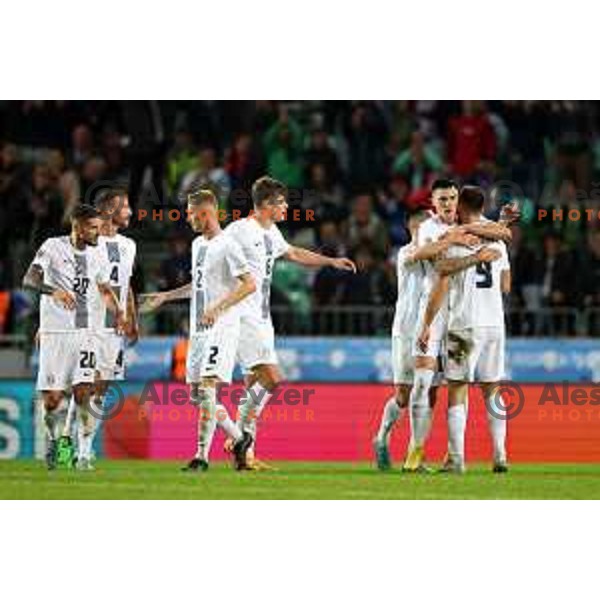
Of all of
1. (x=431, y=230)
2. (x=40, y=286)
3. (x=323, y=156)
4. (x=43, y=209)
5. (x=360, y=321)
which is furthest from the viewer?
(x=323, y=156)

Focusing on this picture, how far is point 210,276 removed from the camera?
14.6 metres

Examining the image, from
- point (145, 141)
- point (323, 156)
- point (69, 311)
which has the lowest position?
point (69, 311)

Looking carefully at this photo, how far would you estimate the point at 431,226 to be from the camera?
14336mm

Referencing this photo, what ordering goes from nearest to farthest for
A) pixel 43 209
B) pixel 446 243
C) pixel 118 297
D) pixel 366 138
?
pixel 446 243, pixel 118 297, pixel 43 209, pixel 366 138

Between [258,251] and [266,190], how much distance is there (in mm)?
404

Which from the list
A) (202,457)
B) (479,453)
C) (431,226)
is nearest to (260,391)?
(202,457)

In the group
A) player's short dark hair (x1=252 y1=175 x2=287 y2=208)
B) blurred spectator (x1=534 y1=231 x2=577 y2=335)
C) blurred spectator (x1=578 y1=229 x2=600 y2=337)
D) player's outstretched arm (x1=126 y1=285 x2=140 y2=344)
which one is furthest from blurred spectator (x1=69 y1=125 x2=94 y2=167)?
player's short dark hair (x1=252 y1=175 x2=287 y2=208)

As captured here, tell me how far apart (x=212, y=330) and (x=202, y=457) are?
84cm

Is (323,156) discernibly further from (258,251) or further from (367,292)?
(258,251)

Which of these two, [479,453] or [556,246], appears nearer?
[479,453]

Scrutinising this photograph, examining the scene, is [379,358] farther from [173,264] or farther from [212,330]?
[212,330]

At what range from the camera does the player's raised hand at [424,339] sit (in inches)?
567

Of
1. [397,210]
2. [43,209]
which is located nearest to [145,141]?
[43,209]

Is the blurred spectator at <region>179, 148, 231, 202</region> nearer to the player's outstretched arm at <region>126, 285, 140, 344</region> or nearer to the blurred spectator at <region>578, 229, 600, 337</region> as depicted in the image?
the blurred spectator at <region>578, 229, 600, 337</region>
